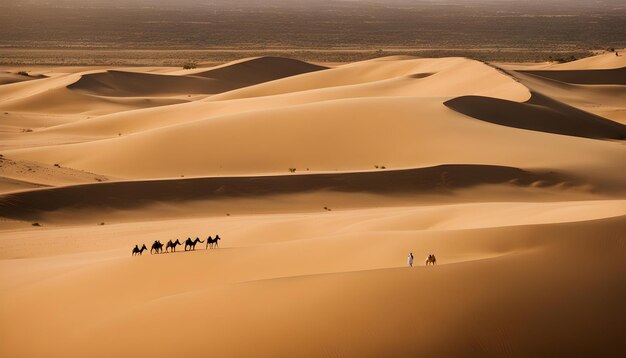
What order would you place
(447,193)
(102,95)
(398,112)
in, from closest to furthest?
(447,193) < (398,112) < (102,95)

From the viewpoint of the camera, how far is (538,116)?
1268 inches

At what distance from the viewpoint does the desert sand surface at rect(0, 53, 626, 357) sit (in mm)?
9234

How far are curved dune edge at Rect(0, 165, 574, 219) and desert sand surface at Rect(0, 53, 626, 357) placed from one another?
0.17 ft

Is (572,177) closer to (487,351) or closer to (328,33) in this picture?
(487,351)

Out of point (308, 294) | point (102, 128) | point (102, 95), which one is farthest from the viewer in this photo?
point (102, 95)

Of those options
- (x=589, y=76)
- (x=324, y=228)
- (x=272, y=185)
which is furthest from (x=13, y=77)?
(x=324, y=228)

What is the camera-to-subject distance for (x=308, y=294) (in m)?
9.59

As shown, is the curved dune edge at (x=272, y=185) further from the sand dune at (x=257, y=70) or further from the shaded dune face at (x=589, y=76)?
the sand dune at (x=257, y=70)

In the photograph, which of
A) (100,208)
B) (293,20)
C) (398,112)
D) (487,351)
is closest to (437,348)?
(487,351)

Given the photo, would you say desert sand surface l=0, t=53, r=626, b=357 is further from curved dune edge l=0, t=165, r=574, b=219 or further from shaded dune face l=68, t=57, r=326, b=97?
shaded dune face l=68, t=57, r=326, b=97

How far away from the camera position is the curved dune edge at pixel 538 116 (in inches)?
1211

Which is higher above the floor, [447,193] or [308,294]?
[308,294]

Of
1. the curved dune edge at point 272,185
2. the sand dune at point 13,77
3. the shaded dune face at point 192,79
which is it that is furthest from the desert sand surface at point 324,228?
the sand dune at point 13,77

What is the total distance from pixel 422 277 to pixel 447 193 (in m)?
11.7
